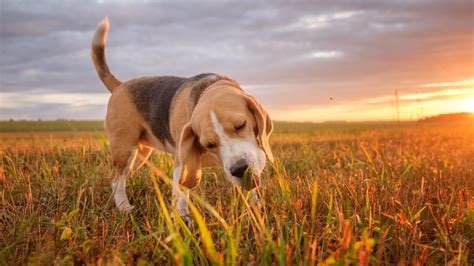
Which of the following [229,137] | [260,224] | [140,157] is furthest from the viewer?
[140,157]

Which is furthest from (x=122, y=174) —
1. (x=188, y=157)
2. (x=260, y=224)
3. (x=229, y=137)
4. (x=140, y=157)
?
(x=260, y=224)

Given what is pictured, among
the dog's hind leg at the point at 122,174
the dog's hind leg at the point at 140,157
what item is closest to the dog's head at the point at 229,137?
the dog's hind leg at the point at 122,174

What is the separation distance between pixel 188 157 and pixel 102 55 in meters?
3.09

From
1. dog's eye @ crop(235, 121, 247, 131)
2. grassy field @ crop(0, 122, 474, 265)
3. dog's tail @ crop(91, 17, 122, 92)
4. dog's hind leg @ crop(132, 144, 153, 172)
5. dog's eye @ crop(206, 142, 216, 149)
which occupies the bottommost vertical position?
grassy field @ crop(0, 122, 474, 265)

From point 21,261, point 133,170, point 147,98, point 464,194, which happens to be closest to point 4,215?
point 21,261

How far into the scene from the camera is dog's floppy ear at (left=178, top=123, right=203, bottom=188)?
402 cm

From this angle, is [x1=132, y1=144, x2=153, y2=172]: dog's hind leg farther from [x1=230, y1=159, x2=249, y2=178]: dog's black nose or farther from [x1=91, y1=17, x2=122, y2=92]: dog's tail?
[x1=230, y1=159, x2=249, y2=178]: dog's black nose

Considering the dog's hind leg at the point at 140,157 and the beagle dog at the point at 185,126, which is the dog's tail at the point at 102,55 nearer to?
the beagle dog at the point at 185,126

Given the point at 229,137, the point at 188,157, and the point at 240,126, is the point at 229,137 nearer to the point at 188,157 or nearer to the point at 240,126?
the point at 240,126

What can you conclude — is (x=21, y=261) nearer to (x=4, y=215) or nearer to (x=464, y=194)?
(x=4, y=215)

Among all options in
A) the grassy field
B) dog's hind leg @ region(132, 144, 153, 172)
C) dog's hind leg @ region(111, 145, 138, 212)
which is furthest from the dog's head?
dog's hind leg @ region(132, 144, 153, 172)

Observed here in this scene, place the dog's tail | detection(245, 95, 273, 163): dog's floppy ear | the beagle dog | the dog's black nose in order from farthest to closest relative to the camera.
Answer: the dog's tail → detection(245, 95, 273, 163): dog's floppy ear → the beagle dog → the dog's black nose

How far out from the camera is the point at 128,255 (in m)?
2.36

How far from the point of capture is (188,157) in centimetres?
407
